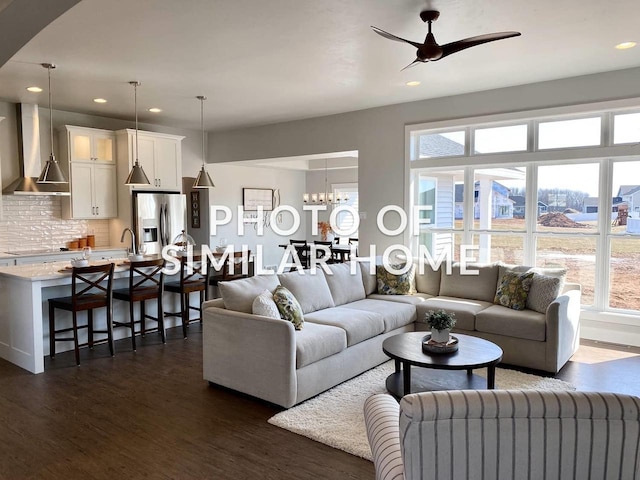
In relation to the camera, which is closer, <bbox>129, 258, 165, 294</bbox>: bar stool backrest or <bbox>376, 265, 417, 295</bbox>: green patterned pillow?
<bbox>129, 258, 165, 294</bbox>: bar stool backrest

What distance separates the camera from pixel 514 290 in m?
4.89

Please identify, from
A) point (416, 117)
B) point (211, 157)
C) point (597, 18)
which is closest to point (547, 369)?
point (597, 18)

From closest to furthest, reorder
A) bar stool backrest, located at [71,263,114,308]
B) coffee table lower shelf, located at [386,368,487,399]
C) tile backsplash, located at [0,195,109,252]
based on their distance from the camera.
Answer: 1. coffee table lower shelf, located at [386,368,487,399]
2. bar stool backrest, located at [71,263,114,308]
3. tile backsplash, located at [0,195,109,252]

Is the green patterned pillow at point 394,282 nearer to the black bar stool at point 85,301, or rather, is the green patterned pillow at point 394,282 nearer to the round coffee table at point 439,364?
the round coffee table at point 439,364

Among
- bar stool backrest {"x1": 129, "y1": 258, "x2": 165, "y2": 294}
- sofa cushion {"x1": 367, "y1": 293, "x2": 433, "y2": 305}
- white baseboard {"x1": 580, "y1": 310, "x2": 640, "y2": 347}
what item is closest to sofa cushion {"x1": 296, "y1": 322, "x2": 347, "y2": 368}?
sofa cushion {"x1": 367, "y1": 293, "x2": 433, "y2": 305}

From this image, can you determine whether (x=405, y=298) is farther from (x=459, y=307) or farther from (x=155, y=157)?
(x=155, y=157)

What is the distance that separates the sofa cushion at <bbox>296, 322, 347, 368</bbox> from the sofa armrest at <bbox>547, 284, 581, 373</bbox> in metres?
1.86

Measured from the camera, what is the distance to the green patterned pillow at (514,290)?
4.84 meters

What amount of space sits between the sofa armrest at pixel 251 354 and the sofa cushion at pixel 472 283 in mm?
2730

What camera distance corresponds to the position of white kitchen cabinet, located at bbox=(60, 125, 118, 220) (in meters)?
6.95

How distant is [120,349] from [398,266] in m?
3.30

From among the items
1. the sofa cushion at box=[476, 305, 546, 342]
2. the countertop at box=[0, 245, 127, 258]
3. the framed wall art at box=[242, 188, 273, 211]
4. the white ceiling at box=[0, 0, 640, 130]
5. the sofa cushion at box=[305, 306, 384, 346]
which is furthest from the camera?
the framed wall art at box=[242, 188, 273, 211]

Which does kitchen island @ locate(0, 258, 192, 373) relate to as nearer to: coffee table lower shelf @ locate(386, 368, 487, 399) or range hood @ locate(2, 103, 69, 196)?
range hood @ locate(2, 103, 69, 196)

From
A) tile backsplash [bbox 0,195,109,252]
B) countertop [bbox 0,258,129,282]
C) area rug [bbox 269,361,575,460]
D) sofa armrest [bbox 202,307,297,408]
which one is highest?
tile backsplash [bbox 0,195,109,252]
